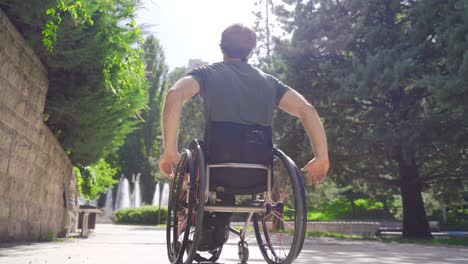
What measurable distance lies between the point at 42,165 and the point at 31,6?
2.64 m

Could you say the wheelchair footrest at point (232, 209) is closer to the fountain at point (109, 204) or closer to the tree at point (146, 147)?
the tree at point (146, 147)

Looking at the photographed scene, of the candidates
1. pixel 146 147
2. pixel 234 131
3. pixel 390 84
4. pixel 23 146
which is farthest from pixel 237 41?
pixel 146 147

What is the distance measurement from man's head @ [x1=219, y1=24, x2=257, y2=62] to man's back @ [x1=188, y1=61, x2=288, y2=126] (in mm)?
142

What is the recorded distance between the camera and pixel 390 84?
12.4m

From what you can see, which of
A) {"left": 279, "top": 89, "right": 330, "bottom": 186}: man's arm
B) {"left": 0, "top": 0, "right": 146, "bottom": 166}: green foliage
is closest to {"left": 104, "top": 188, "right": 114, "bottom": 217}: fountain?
{"left": 0, "top": 0, "right": 146, "bottom": 166}: green foliage

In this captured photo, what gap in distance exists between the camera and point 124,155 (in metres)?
41.5

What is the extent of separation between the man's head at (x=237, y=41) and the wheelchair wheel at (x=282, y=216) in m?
0.77

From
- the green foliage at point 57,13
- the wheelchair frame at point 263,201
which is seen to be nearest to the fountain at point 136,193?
the green foliage at point 57,13

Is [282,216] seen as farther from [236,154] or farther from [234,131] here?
[234,131]

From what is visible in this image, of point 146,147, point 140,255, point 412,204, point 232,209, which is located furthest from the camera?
point 146,147

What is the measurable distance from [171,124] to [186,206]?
23.0 inches

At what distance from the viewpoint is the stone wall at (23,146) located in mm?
5523

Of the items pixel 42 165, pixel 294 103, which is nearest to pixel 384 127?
pixel 42 165

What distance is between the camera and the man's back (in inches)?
123
